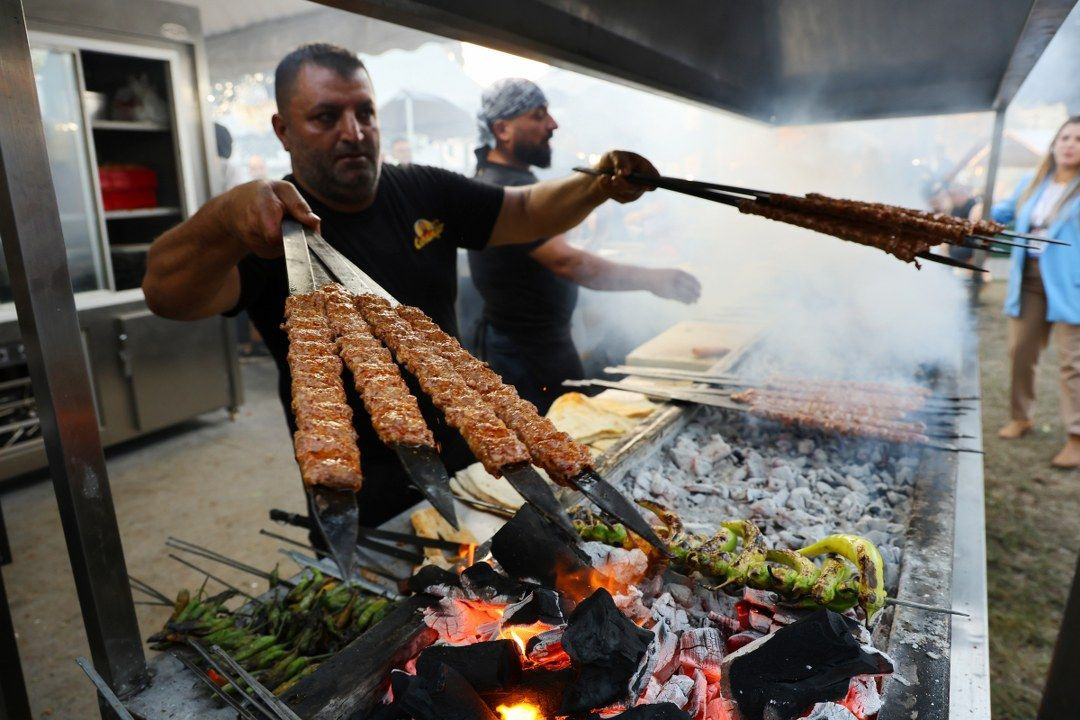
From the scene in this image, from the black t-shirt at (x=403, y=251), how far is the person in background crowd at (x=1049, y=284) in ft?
16.6

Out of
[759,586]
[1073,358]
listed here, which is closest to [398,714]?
[759,586]

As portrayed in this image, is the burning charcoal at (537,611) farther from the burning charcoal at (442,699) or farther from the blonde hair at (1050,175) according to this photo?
the blonde hair at (1050,175)

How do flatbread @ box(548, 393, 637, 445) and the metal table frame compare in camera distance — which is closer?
the metal table frame

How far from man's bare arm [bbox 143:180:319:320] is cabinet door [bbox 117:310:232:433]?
461cm

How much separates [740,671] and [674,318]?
611 centimetres

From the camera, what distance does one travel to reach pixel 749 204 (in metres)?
2.28

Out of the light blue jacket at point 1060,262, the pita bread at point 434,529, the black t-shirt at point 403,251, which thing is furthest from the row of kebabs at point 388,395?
the light blue jacket at point 1060,262

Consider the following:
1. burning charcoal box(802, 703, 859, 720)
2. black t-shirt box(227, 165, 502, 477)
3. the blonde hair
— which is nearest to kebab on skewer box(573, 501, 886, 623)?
burning charcoal box(802, 703, 859, 720)

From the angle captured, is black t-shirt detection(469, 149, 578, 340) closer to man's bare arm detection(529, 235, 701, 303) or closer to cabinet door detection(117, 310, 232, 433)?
man's bare arm detection(529, 235, 701, 303)

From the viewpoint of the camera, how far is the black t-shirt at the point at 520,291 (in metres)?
5.03

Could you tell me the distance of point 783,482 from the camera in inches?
122

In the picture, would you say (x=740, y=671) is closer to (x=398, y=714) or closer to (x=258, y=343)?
(x=398, y=714)

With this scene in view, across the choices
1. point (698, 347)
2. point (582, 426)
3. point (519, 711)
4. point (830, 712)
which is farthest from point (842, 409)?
point (519, 711)

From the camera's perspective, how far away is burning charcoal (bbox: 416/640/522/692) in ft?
5.26
